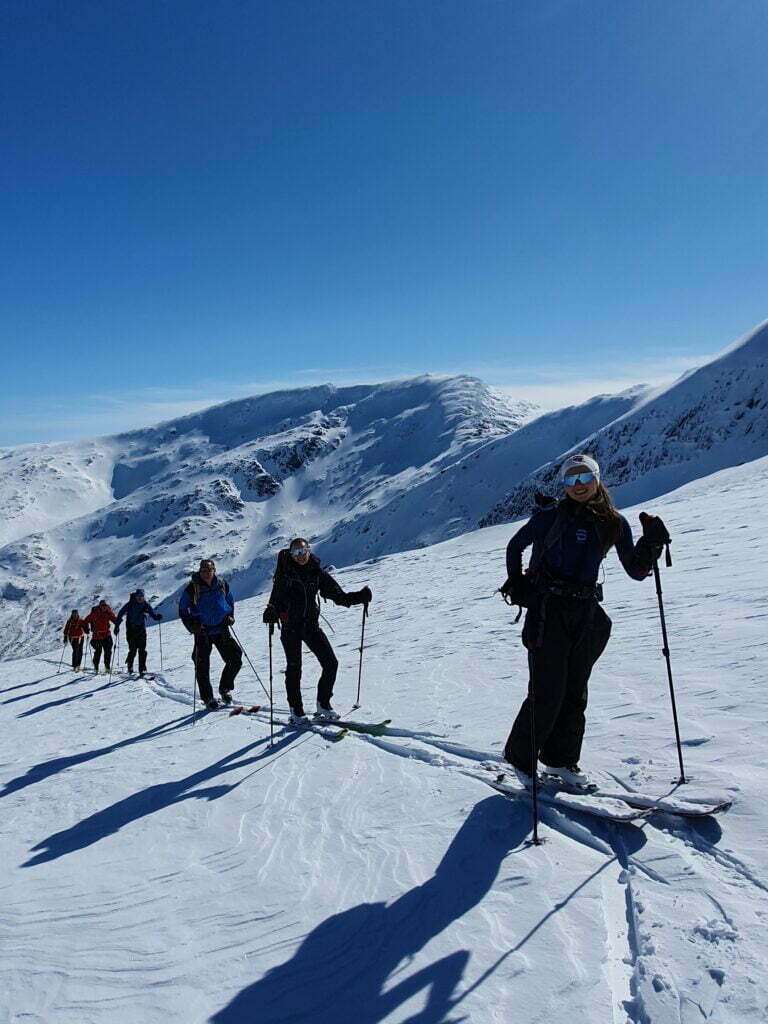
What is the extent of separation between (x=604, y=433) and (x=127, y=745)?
6283cm

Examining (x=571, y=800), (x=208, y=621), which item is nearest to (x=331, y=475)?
(x=208, y=621)

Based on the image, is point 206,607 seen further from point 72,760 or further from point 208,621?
point 72,760

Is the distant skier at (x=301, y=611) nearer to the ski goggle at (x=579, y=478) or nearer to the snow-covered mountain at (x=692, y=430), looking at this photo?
the ski goggle at (x=579, y=478)

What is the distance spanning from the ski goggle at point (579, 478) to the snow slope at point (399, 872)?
7.91 ft

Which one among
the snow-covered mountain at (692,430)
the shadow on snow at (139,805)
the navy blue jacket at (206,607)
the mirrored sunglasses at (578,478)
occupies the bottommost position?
the shadow on snow at (139,805)

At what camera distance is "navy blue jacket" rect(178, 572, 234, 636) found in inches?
413

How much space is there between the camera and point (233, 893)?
4.25 metres

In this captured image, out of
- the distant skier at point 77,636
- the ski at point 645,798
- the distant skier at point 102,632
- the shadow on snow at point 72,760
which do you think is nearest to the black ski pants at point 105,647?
the distant skier at point 102,632

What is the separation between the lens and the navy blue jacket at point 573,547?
4.87 m

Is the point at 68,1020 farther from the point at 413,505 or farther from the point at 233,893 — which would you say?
the point at 413,505

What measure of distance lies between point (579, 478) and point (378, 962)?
3.38m

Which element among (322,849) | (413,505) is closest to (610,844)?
(322,849)

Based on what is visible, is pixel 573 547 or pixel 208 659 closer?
pixel 573 547

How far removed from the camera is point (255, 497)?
14025 cm
